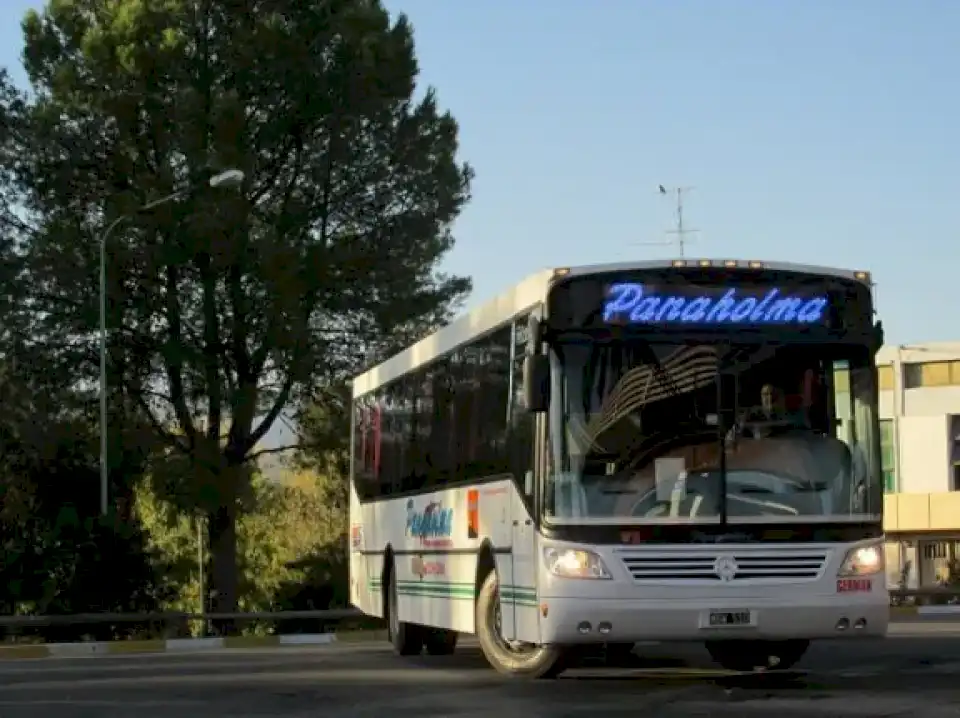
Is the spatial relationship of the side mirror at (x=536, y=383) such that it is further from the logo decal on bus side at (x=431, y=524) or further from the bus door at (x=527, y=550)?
the logo decal on bus side at (x=431, y=524)

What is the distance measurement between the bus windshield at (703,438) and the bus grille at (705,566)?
0.86 ft

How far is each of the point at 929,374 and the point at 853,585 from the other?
66751mm

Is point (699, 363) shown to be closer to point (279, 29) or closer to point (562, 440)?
point (562, 440)

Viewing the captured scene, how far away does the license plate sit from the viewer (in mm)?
13844

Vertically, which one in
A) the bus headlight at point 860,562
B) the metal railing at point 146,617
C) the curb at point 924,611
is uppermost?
the bus headlight at point 860,562

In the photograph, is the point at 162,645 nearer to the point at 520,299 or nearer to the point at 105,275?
the point at 105,275

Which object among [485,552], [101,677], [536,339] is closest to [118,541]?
[101,677]

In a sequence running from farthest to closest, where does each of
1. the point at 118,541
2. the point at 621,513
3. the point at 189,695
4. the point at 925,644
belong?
1. the point at 118,541
2. the point at 925,644
3. the point at 189,695
4. the point at 621,513

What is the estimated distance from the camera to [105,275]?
37500mm

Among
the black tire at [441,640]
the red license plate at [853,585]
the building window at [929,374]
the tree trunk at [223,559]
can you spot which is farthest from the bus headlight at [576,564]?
the building window at [929,374]

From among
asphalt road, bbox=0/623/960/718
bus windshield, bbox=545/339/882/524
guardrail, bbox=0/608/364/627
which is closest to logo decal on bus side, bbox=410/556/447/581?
asphalt road, bbox=0/623/960/718

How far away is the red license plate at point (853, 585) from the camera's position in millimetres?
14141

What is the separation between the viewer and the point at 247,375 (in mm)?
38500

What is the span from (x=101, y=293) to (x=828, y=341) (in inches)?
916
